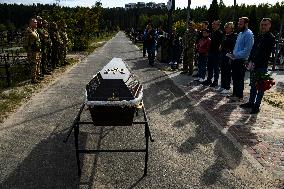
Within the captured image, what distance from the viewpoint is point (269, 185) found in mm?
5277

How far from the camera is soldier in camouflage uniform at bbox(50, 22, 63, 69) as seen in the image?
1564 centimetres

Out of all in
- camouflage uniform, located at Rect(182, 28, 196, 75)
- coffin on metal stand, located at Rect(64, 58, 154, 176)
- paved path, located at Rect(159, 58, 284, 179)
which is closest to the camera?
coffin on metal stand, located at Rect(64, 58, 154, 176)

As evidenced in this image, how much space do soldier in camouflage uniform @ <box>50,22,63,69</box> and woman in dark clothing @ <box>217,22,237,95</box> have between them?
8093 mm

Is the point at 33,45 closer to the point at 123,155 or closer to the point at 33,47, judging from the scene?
the point at 33,47

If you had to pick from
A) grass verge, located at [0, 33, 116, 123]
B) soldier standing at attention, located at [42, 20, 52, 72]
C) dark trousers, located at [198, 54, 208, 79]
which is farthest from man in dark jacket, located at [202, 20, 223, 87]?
soldier standing at attention, located at [42, 20, 52, 72]

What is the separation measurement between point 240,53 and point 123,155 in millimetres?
5349

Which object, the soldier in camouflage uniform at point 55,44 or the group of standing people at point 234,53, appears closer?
the group of standing people at point 234,53

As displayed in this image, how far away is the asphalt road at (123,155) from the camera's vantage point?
209 inches

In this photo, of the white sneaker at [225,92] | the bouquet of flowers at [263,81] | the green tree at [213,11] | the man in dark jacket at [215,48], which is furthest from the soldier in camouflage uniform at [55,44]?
the green tree at [213,11]

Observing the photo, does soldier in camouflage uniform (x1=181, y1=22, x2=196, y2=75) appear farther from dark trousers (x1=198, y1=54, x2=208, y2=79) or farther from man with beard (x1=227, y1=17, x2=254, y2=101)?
man with beard (x1=227, y1=17, x2=254, y2=101)

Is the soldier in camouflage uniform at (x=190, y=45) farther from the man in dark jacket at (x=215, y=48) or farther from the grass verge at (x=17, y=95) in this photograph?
the grass verge at (x=17, y=95)

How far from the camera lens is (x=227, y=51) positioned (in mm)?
11023

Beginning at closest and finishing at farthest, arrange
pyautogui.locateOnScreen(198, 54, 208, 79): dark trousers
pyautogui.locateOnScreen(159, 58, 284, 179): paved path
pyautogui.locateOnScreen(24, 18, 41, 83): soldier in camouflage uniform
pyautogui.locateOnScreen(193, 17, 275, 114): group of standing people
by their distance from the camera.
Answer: pyautogui.locateOnScreen(159, 58, 284, 179): paved path, pyautogui.locateOnScreen(193, 17, 275, 114): group of standing people, pyautogui.locateOnScreen(24, 18, 41, 83): soldier in camouflage uniform, pyautogui.locateOnScreen(198, 54, 208, 79): dark trousers

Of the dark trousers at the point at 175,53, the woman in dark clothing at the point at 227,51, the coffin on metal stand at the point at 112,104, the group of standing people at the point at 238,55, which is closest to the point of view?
the coffin on metal stand at the point at 112,104
